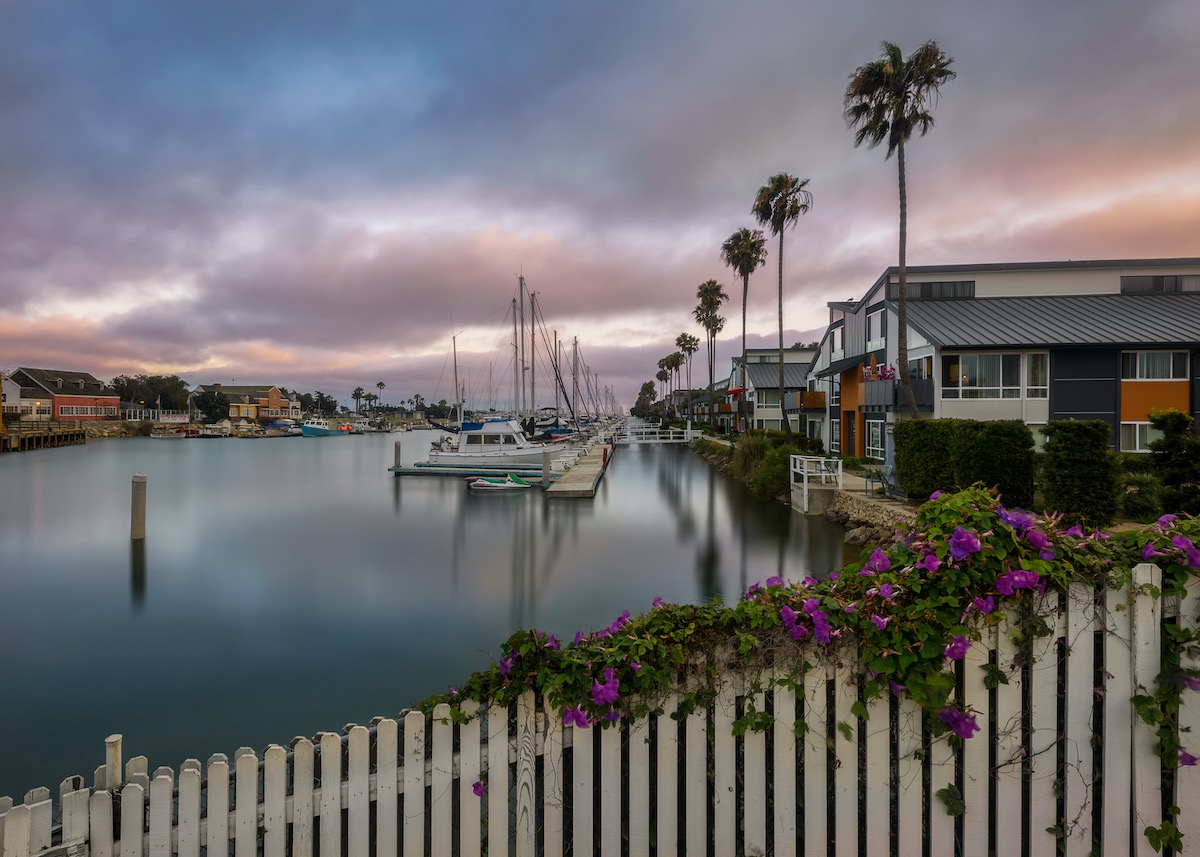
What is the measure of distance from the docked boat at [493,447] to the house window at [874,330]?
1861 centimetres

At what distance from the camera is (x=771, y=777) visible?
2682 millimetres

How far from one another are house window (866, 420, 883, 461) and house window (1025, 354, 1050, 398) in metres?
5.59

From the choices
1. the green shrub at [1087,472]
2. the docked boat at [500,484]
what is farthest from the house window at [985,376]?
the docked boat at [500,484]

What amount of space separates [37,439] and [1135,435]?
9830cm

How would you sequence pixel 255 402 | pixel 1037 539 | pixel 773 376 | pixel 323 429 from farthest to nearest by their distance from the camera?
pixel 255 402, pixel 323 429, pixel 773 376, pixel 1037 539

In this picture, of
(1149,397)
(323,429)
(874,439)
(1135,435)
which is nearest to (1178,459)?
(1135,435)

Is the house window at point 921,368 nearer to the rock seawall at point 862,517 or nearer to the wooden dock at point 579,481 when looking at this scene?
the rock seawall at point 862,517

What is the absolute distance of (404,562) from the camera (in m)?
15.8

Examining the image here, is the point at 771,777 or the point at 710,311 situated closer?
the point at 771,777

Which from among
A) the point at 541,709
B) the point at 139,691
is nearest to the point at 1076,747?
the point at 541,709

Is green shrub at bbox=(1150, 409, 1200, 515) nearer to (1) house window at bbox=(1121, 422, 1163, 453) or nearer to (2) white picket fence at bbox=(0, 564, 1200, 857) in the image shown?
(2) white picket fence at bbox=(0, 564, 1200, 857)

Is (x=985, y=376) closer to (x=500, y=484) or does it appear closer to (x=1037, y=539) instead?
(x=500, y=484)

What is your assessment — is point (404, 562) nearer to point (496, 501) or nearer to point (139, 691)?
point (139, 691)

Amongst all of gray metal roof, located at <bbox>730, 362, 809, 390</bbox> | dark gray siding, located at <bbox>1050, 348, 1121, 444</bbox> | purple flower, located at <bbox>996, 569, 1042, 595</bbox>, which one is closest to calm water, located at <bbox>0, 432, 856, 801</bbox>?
purple flower, located at <bbox>996, 569, 1042, 595</bbox>
